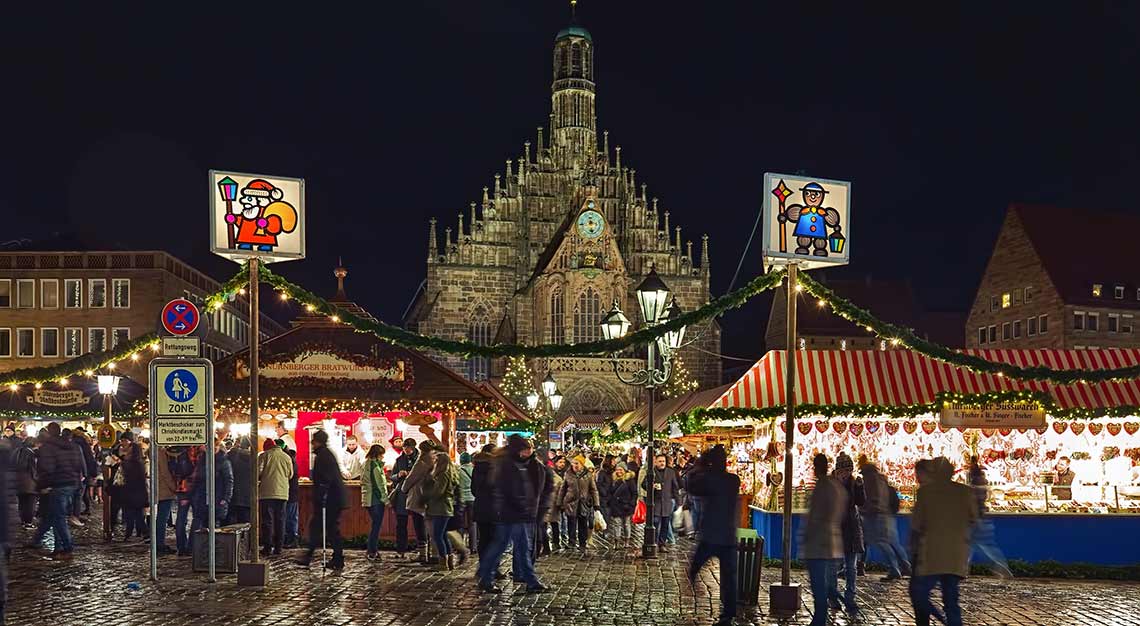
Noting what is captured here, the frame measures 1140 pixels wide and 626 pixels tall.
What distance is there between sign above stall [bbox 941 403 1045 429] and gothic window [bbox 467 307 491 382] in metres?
42.4

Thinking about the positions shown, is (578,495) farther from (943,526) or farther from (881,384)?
(943,526)

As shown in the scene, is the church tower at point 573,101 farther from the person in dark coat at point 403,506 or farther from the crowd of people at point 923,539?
the crowd of people at point 923,539

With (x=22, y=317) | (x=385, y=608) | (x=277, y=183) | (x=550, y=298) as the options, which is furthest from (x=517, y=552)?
(x=22, y=317)

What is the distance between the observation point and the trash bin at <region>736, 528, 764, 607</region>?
12.5m

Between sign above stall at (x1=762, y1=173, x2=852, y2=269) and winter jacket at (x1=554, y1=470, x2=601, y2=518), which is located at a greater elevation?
sign above stall at (x1=762, y1=173, x2=852, y2=269)

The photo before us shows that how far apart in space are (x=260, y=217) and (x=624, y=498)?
9.98m

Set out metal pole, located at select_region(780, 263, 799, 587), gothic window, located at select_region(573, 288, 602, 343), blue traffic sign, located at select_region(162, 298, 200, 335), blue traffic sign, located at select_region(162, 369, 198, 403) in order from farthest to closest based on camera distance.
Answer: gothic window, located at select_region(573, 288, 602, 343) < blue traffic sign, located at select_region(162, 298, 200, 335) < blue traffic sign, located at select_region(162, 369, 198, 403) < metal pole, located at select_region(780, 263, 799, 587)

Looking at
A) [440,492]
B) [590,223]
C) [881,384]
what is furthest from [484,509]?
[590,223]

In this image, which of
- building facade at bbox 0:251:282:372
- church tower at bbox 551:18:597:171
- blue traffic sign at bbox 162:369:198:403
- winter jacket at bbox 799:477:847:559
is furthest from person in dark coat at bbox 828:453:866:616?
building facade at bbox 0:251:282:372

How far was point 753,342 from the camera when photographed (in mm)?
84438

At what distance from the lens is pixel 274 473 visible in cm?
1664

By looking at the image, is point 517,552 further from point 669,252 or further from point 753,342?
point 753,342

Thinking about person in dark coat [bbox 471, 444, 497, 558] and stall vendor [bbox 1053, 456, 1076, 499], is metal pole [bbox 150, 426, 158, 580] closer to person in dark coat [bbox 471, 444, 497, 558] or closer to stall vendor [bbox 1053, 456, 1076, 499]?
person in dark coat [bbox 471, 444, 497, 558]

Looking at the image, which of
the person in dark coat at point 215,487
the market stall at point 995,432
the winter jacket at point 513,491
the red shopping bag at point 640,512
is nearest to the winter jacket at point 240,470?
the person in dark coat at point 215,487
